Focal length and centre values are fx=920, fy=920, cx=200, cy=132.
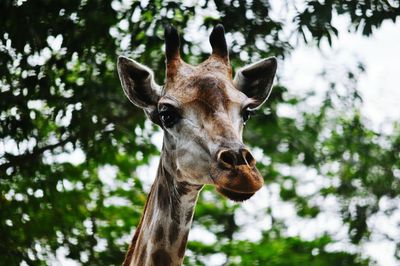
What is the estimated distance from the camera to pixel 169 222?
7.08 m

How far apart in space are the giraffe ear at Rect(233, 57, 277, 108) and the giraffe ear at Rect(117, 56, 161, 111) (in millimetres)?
728

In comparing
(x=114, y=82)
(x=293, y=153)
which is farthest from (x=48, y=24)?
(x=293, y=153)

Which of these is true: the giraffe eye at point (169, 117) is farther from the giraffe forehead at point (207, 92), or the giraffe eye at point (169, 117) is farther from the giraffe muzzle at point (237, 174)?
the giraffe muzzle at point (237, 174)

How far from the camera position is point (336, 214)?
53.7 feet

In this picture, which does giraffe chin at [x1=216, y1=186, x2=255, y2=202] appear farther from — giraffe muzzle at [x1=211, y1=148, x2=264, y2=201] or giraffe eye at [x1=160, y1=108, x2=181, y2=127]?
giraffe eye at [x1=160, y1=108, x2=181, y2=127]

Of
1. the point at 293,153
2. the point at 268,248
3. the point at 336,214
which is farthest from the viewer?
the point at 336,214

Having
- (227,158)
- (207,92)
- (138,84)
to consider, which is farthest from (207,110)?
(138,84)

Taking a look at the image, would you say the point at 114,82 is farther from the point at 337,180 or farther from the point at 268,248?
the point at 337,180

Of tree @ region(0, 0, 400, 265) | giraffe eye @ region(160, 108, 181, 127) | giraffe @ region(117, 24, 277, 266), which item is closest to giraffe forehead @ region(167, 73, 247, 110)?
giraffe @ region(117, 24, 277, 266)

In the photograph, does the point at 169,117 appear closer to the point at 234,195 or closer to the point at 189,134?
the point at 189,134

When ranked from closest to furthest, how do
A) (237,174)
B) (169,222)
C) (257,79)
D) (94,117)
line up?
(237,174)
(169,222)
(257,79)
(94,117)

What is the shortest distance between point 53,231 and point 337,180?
6909 mm

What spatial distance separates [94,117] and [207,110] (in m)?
4.71

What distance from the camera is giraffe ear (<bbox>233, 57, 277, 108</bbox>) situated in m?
7.65
